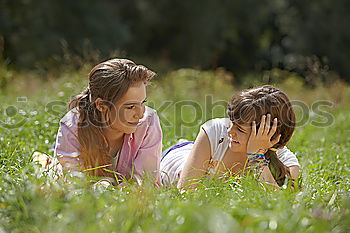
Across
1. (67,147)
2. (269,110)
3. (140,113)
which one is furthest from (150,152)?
(269,110)

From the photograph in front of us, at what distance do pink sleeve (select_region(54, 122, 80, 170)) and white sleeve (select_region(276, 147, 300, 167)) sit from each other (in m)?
1.68

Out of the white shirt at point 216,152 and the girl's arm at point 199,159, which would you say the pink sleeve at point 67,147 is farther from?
the girl's arm at point 199,159

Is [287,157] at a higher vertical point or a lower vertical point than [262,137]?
lower

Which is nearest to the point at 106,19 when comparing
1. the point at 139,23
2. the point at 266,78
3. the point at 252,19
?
the point at 139,23

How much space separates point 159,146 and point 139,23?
689 inches

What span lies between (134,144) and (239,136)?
0.90 metres

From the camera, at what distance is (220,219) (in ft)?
6.91

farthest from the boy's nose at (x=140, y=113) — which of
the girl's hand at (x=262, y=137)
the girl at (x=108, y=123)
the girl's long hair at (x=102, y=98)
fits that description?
the girl's hand at (x=262, y=137)

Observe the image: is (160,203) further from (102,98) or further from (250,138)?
(102,98)

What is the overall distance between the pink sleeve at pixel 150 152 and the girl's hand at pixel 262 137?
0.79 m

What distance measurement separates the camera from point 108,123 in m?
3.86

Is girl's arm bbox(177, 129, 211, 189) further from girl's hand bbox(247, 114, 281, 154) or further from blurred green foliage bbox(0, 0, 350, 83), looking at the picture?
blurred green foliage bbox(0, 0, 350, 83)

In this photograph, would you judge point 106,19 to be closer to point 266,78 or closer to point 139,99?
point 266,78

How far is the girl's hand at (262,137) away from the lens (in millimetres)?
3572
